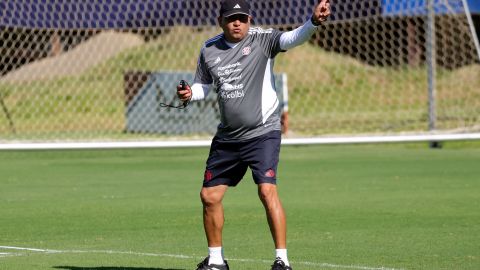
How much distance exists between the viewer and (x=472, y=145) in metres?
24.8

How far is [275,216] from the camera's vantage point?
29.7ft

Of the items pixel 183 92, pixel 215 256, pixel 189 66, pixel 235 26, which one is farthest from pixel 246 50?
pixel 189 66

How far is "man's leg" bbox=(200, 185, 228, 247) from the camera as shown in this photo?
30.6 ft

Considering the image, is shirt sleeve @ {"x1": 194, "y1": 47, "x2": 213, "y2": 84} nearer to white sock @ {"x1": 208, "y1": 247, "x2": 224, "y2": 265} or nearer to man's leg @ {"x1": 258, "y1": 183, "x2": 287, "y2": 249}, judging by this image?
man's leg @ {"x1": 258, "y1": 183, "x2": 287, "y2": 249}

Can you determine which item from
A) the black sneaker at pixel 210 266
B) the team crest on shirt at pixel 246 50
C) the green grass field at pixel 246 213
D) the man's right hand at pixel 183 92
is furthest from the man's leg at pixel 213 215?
the team crest on shirt at pixel 246 50

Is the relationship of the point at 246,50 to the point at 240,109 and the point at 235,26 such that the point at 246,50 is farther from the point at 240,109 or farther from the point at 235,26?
the point at 240,109

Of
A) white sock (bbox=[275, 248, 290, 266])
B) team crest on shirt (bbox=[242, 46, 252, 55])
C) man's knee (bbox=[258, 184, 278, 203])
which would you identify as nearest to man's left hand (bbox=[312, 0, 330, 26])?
team crest on shirt (bbox=[242, 46, 252, 55])

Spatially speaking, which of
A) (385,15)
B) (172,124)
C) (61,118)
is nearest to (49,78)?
(61,118)

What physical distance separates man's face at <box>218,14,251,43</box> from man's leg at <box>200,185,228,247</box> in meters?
1.17

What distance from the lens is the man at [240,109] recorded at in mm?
9195

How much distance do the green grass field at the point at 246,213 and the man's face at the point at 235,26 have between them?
1.81 meters

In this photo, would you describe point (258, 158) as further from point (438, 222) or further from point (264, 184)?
point (438, 222)

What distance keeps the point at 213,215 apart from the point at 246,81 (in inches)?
42.0

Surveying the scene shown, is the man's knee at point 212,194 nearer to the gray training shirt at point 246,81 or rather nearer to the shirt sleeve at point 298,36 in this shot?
the gray training shirt at point 246,81
